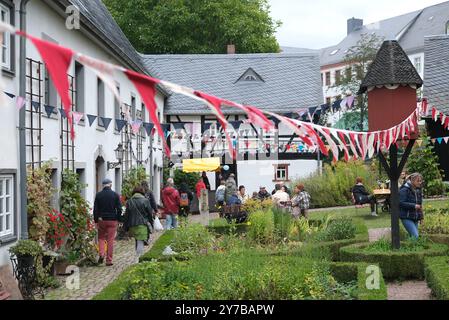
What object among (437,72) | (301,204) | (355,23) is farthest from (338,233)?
(355,23)

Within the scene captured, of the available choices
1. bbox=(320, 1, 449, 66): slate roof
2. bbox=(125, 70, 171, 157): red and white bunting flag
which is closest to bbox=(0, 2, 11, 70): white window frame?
bbox=(125, 70, 171, 157): red and white bunting flag

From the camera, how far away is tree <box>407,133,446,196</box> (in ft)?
84.6

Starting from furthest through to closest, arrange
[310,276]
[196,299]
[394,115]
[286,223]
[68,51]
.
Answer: [286,223], [394,115], [310,276], [196,299], [68,51]

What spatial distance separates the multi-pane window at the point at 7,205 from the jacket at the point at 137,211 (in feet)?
9.82

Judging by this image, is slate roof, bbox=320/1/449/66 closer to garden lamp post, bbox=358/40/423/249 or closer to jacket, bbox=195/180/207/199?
jacket, bbox=195/180/207/199

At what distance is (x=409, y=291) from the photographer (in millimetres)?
10477

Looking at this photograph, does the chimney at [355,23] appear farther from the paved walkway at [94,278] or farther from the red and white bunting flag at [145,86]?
the red and white bunting flag at [145,86]

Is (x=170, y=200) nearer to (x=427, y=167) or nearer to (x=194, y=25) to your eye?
(x=427, y=167)

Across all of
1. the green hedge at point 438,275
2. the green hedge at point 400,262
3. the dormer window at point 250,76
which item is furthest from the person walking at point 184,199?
the dormer window at point 250,76

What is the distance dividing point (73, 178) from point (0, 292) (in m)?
5.00

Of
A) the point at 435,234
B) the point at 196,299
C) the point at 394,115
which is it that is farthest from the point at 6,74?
the point at 435,234

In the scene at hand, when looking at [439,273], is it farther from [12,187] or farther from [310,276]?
[12,187]

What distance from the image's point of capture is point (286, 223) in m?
15.3

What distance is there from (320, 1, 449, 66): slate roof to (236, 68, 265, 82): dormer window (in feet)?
69.5
